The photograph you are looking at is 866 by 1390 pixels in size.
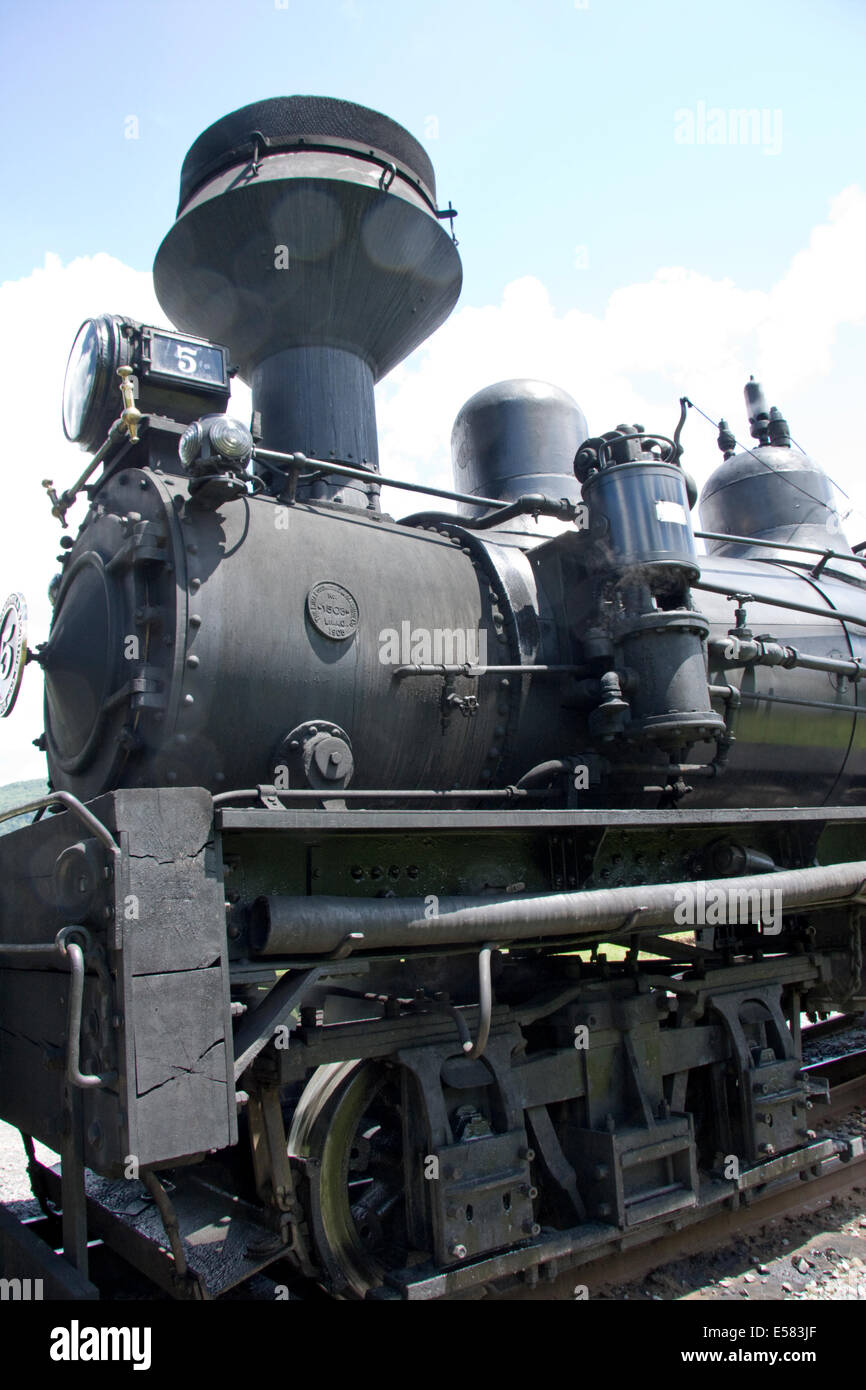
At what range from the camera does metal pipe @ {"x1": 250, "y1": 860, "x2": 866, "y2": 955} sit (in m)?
3.04

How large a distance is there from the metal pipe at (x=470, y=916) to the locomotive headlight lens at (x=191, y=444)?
156 centimetres

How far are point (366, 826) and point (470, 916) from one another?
0.58m

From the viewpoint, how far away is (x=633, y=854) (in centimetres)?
432

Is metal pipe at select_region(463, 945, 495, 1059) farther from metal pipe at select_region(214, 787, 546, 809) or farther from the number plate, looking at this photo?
the number plate

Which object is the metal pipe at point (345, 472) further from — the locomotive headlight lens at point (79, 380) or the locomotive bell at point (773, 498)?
the locomotive bell at point (773, 498)

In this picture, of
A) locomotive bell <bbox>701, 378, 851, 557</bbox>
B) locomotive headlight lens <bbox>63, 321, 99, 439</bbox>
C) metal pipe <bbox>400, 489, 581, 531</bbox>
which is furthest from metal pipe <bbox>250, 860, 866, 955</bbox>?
locomotive bell <bbox>701, 378, 851, 557</bbox>

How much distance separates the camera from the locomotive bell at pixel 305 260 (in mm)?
5102

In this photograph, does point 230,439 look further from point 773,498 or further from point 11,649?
point 773,498

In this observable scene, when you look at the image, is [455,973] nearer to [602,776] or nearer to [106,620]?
[602,776]

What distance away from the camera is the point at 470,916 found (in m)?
3.37

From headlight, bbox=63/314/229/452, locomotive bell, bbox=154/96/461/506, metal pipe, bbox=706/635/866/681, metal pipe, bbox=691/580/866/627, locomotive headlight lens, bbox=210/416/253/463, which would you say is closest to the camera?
locomotive headlight lens, bbox=210/416/253/463

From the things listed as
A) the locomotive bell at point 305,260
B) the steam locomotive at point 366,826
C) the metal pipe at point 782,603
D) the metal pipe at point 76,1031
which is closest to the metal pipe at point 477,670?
the steam locomotive at point 366,826

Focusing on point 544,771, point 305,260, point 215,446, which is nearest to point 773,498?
point 305,260

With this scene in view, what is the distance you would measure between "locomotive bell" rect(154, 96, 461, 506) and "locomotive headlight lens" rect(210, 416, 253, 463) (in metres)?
1.46
